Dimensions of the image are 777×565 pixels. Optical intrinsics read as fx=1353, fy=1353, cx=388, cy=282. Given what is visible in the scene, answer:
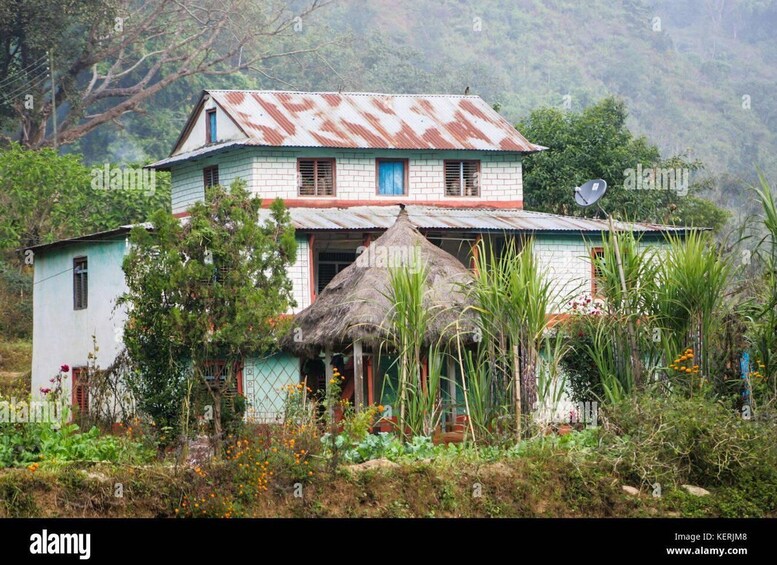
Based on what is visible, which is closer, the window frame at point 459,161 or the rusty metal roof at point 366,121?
the rusty metal roof at point 366,121

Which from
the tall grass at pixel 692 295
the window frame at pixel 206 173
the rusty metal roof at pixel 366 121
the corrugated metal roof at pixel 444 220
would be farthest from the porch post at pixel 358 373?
the window frame at pixel 206 173

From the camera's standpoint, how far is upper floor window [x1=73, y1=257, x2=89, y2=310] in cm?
2616

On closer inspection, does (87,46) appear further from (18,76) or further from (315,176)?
(315,176)

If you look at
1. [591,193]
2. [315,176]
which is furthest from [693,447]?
[315,176]

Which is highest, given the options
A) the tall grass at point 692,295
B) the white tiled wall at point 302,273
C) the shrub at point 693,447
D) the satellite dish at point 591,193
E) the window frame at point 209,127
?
the window frame at point 209,127

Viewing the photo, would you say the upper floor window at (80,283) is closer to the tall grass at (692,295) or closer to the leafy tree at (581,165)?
the tall grass at (692,295)

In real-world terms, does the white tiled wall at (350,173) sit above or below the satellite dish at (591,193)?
above

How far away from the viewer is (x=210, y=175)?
3083 centimetres

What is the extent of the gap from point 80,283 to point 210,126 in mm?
5942

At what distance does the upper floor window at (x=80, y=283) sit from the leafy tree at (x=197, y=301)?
9.95 metres

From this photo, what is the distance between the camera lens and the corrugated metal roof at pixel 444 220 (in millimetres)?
26281

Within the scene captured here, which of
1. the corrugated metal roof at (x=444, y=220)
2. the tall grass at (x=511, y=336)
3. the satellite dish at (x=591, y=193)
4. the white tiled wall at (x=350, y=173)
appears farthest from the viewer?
the white tiled wall at (x=350, y=173)

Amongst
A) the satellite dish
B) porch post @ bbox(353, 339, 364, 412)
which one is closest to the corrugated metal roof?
the satellite dish
